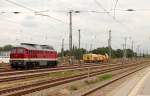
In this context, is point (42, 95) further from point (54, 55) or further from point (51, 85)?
point (54, 55)

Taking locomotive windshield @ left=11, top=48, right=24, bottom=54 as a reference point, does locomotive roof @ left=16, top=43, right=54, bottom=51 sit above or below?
above

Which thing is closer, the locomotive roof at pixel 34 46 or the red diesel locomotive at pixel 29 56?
the red diesel locomotive at pixel 29 56

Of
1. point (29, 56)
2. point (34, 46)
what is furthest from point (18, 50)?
point (34, 46)

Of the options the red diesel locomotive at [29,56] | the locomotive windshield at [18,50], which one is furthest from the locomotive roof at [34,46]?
the locomotive windshield at [18,50]

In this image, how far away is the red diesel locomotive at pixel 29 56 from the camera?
157 feet

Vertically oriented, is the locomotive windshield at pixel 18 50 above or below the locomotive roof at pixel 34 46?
below

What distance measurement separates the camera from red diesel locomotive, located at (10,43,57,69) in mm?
47969

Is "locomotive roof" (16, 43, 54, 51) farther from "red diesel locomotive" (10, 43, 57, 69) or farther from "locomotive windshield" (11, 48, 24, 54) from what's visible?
"locomotive windshield" (11, 48, 24, 54)

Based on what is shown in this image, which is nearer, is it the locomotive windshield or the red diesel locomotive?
the red diesel locomotive

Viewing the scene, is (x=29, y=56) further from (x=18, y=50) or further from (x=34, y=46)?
(x=34, y=46)

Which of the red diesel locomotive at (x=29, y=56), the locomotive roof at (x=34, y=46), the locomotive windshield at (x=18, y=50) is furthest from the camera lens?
the locomotive roof at (x=34, y=46)

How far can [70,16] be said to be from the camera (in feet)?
212

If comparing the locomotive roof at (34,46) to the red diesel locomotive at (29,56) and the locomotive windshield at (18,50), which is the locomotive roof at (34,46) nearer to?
the red diesel locomotive at (29,56)

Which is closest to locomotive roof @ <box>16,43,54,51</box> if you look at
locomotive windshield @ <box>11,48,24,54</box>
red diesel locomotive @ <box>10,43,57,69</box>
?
red diesel locomotive @ <box>10,43,57,69</box>
